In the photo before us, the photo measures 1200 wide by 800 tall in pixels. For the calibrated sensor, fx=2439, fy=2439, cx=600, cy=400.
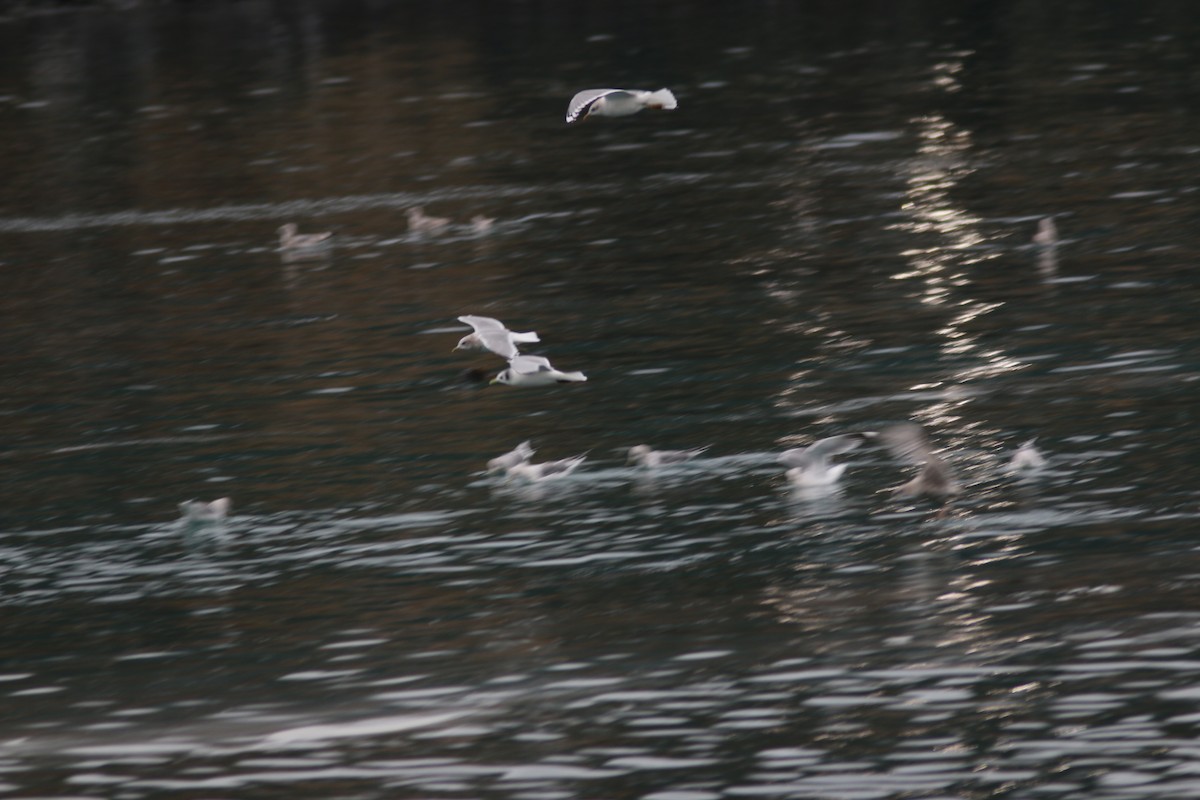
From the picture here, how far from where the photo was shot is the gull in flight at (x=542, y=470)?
840 inches

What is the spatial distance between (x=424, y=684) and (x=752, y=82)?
3825 centimetres

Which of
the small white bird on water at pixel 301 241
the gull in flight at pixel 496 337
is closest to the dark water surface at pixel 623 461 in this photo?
the small white bird on water at pixel 301 241

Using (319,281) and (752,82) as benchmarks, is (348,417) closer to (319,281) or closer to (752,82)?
(319,281)

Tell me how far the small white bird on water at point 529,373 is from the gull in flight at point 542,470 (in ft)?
5.45

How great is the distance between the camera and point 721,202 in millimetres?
37500

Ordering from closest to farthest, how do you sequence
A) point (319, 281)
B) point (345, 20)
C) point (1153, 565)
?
point (1153, 565)
point (319, 281)
point (345, 20)

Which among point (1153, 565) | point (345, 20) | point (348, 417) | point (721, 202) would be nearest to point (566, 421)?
point (348, 417)

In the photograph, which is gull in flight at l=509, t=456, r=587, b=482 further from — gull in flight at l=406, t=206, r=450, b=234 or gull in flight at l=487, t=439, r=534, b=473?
gull in flight at l=406, t=206, r=450, b=234

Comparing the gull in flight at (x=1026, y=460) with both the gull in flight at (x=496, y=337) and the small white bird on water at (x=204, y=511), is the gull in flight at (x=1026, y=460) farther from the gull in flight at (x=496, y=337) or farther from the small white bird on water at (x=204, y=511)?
the small white bird on water at (x=204, y=511)

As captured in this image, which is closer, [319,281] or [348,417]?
[348,417]

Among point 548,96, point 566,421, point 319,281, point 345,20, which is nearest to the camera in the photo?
point 566,421

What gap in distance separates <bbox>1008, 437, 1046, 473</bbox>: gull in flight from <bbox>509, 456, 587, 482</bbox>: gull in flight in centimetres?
385

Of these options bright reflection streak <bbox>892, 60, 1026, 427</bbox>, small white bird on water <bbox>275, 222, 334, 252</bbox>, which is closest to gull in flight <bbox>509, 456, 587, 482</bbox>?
bright reflection streak <bbox>892, 60, 1026, 427</bbox>

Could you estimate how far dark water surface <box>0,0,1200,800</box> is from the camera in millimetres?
15328
